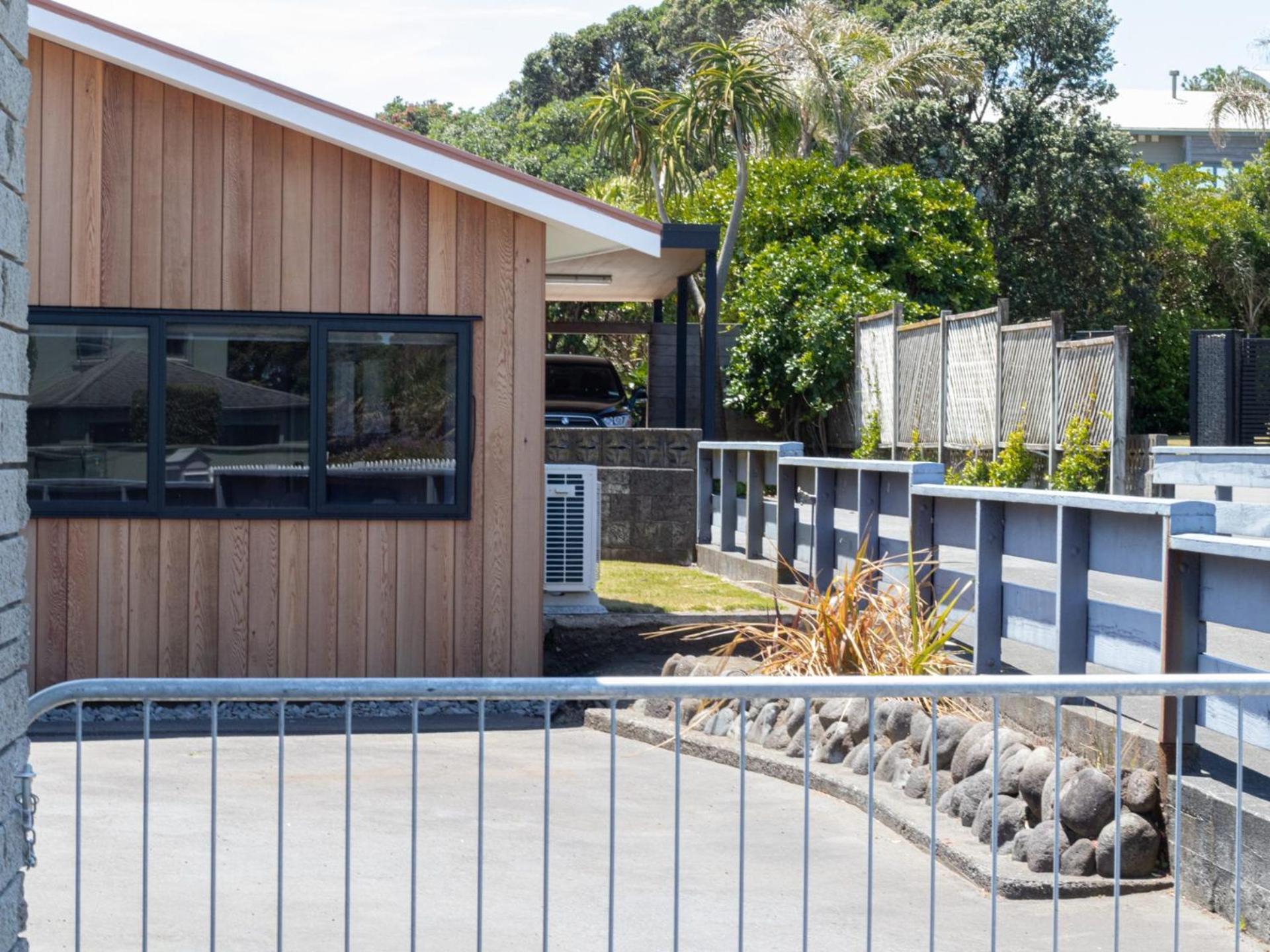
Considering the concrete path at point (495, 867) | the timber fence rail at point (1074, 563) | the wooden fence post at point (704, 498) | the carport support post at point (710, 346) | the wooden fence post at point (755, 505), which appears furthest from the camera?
the wooden fence post at point (704, 498)

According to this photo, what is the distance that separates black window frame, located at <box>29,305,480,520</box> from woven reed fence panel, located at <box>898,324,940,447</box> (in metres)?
9.91

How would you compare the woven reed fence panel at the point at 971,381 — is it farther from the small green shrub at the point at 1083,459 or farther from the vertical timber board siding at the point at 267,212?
the vertical timber board siding at the point at 267,212

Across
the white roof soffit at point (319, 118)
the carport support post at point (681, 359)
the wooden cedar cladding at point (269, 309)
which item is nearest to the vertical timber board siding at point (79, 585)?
the wooden cedar cladding at point (269, 309)

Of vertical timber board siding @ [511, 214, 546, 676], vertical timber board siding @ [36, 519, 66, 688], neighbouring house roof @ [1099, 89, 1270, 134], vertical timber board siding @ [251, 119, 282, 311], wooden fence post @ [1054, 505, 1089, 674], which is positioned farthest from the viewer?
neighbouring house roof @ [1099, 89, 1270, 134]

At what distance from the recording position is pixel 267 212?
9234 mm

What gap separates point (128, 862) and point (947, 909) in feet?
9.77

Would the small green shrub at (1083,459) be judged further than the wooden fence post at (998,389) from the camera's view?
No

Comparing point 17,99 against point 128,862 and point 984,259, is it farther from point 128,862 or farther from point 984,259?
point 984,259

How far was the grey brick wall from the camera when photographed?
2.82m

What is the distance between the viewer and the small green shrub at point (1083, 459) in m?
15.1

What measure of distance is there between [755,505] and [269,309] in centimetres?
511

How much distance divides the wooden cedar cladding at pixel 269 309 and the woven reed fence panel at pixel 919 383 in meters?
9.76

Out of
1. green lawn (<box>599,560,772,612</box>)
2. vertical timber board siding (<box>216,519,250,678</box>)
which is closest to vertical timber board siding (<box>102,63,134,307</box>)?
vertical timber board siding (<box>216,519,250,678</box>)

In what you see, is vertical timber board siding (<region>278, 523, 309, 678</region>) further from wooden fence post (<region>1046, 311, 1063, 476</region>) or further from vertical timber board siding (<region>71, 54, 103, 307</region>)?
wooden fence post (<region>1046, 311, 1063, 476</region>)
